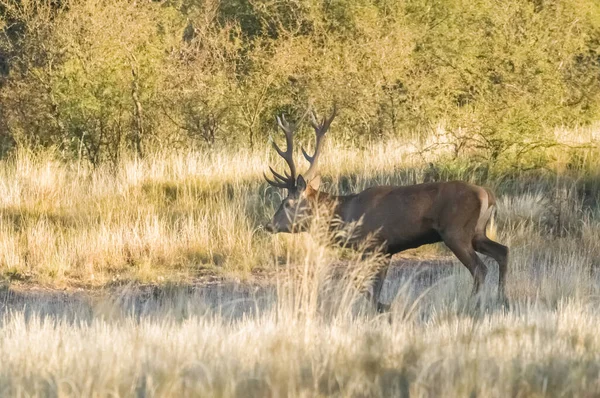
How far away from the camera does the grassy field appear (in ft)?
20.1

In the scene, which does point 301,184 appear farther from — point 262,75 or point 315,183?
point 262,75

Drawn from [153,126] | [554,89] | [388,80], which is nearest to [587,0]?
[388,80]

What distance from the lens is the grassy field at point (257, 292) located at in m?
6.13

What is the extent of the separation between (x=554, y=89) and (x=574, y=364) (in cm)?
1303

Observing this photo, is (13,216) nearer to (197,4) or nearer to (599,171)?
(599,171)

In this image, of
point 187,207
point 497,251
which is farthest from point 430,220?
point 187,207

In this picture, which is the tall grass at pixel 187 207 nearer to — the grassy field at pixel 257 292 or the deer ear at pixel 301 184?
the grassy field at pixel 257 292

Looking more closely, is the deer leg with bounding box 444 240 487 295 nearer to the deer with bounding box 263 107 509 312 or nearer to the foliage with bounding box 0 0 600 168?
the deer with bounding box 263 107 509 312

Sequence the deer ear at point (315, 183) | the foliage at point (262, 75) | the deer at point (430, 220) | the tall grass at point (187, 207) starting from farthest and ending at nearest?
the foliage at point (262, 75), the tall grass at point (187, 207), the deer ear at point (315, 183), the deer at point (430, 220)

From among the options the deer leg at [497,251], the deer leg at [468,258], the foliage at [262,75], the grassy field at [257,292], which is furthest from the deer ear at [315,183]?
the foliage at [262,75]

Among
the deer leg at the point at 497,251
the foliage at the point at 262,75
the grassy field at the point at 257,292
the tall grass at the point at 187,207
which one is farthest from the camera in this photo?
the foliage at the point at 262,75

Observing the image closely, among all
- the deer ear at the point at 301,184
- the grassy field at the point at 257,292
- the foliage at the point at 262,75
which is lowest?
the grassy field at the point at 257,292

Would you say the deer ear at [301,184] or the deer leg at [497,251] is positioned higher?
the deer ear at [301,184]

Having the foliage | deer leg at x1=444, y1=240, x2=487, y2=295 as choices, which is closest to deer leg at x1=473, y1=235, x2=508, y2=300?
deer leg at x1=444, y1=240, x2=487, y2=295
